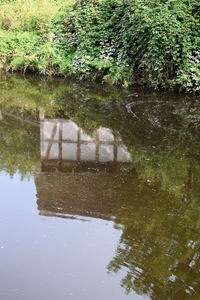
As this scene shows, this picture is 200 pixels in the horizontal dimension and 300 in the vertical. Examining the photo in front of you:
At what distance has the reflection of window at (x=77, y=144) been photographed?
30.0 feet

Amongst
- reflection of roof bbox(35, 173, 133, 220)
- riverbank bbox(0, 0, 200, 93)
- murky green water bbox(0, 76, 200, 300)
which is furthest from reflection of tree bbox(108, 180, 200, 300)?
riverbank bbox(0, 0, 200, 93)

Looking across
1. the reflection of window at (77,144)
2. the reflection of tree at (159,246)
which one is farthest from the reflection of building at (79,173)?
the reflection of tree at (159,246)

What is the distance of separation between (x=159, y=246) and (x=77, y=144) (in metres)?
4.19

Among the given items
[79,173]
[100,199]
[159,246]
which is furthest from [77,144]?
[159,246]

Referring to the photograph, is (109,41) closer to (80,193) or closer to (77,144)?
(77,144)

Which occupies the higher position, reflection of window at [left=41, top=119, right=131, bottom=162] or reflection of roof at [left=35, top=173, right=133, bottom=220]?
reflection of window at [left=41, top=119, right=131, bottom=162]

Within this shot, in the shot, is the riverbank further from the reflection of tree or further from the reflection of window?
the reflection of tree

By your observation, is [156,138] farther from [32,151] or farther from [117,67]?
[117,67]

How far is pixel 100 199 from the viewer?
24.2 ft

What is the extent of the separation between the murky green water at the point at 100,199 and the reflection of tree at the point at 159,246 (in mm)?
14

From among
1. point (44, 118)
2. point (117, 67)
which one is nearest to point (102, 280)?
point (44, 118)

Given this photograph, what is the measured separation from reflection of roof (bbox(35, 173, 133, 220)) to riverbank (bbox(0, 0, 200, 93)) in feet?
18.3

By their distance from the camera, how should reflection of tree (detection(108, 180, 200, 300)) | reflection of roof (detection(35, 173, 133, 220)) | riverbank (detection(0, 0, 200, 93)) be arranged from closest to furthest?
reflection of tree (detection(108, 180, 200, 300))
reflection of roof (detection(35, 173, 133, 220))
riverbank (detection(0, 0, 200, 93))

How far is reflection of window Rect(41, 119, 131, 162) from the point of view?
9133 mm
